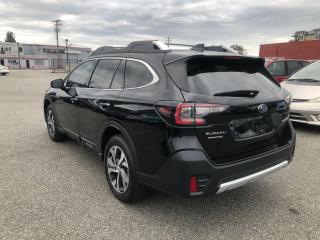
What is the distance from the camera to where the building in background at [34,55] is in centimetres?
7594

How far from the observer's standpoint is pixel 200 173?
275 centimetres

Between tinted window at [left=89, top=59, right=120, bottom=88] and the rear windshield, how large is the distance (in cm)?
122

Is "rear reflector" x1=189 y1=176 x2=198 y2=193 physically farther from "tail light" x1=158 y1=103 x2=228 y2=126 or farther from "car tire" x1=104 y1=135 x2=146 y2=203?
"car tire" x1=104 y1=135 x2=146 y2=203

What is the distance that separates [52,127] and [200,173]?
4034 millimetres

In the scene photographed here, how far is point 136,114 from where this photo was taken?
316 centimetres

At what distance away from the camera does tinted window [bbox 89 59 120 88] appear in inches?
156

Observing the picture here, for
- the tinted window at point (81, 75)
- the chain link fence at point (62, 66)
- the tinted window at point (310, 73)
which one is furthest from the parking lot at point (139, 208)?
the chain link fence at point (62, 66)

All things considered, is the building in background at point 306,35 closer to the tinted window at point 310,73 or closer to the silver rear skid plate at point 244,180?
the tinted window at point 310,73

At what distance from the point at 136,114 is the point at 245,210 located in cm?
156

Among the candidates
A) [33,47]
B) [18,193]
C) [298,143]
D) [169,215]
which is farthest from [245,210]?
→ [33,47]

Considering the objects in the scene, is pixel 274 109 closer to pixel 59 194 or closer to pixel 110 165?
pixel 110 165

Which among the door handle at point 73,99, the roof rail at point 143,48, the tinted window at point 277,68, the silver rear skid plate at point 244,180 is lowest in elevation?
the silver rear skid plate at point 244,180

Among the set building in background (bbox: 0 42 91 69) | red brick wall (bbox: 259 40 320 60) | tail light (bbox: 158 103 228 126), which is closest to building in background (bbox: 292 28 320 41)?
red brick wall (bbox: 259 40 320 60)

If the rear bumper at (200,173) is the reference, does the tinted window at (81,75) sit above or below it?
above
